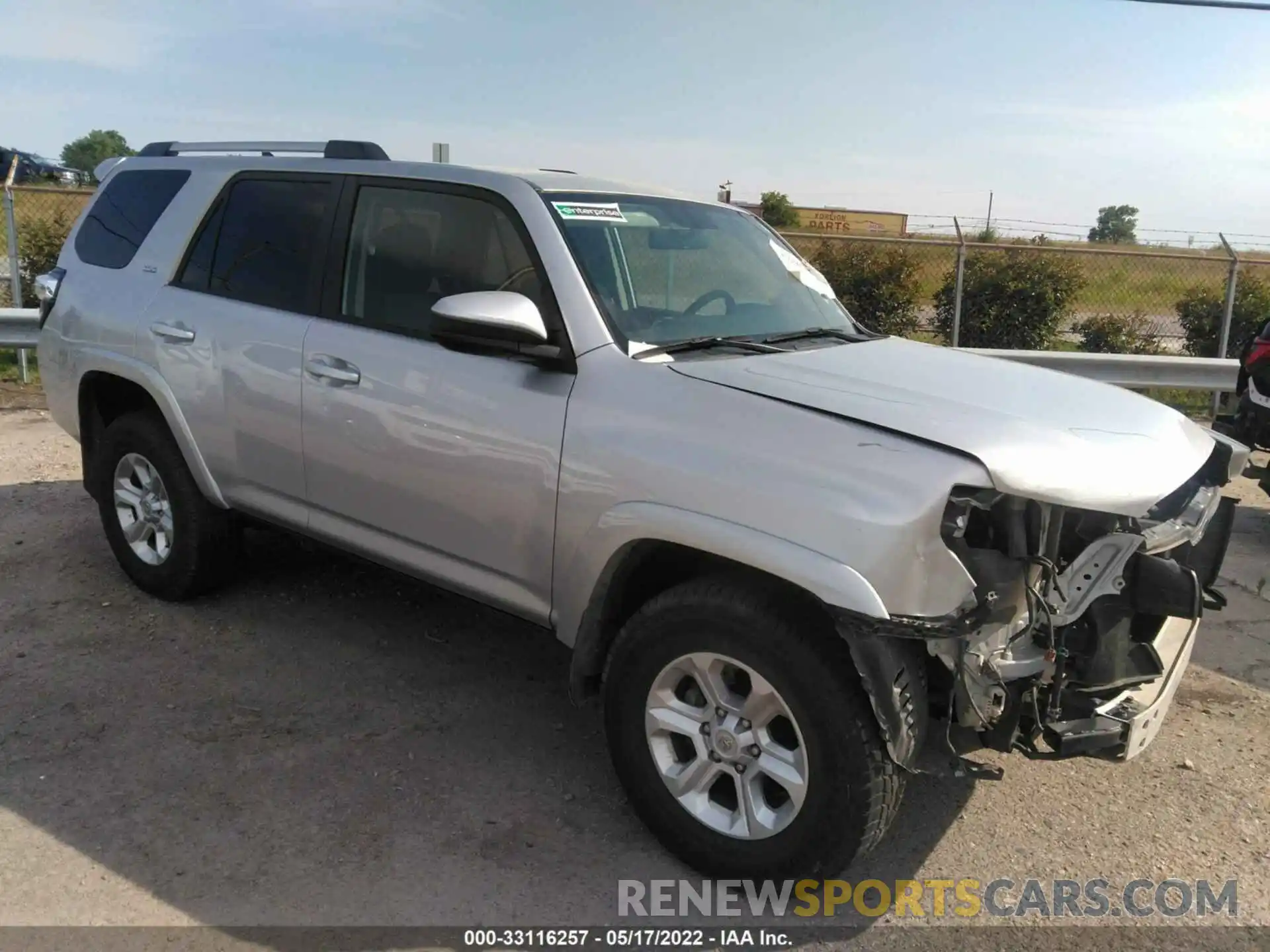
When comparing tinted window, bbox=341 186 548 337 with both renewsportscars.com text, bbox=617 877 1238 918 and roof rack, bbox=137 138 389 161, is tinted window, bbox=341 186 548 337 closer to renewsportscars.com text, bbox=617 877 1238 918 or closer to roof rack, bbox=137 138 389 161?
roof rack, bbox=137 138 389 161

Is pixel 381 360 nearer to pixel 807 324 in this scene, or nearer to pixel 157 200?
pixel 807 324

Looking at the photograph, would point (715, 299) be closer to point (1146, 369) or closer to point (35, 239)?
point (1146, 369)

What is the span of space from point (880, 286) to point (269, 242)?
31.9 feet

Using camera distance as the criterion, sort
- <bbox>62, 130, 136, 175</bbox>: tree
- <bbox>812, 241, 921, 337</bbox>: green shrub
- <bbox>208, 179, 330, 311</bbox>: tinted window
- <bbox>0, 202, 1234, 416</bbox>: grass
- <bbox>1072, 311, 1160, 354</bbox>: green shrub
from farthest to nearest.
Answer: <bbox>62, 130, 136, 175</bbox>: tree → <bbox>812, 241, 921, 337</bbox>: green shrub → <bbox>1072, 311, 1160, 354</bbox>: green shrub → <bbox>0, 202, 1234, 416</bbox>: grass → <bbox>208, 179, 330, 311</bbox>: tinted window

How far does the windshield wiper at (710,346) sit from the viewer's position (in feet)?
10.4

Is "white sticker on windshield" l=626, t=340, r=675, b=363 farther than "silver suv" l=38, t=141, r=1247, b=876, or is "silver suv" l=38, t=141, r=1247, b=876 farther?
"white sticker on windshield" l=626, t=340, r=675, b=363

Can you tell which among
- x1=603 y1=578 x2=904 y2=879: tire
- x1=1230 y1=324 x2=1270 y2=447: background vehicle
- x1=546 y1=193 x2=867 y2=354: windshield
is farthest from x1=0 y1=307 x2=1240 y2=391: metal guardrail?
x1=603 y1=578 x2=904 y2=879: tire

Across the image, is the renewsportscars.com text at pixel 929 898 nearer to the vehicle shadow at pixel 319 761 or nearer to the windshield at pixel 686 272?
the vehicle shadow at pixel 319 761

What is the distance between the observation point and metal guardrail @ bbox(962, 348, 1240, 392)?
8078mm

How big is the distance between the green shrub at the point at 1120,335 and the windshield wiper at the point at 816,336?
30.9ft

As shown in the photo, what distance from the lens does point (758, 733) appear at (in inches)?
110

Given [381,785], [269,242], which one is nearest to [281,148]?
[269,242]

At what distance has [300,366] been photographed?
12.6ft

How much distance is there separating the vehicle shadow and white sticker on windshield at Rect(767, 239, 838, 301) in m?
1.89
